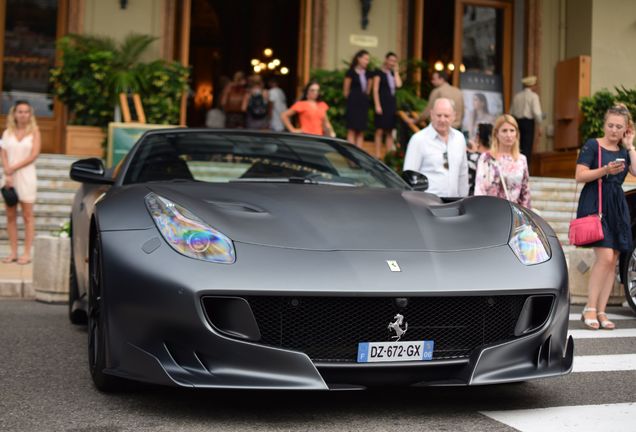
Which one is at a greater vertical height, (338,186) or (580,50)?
(580,50)

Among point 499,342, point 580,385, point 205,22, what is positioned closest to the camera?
point 499,342

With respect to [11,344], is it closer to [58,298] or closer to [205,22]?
[58,298]

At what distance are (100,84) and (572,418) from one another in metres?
12.9

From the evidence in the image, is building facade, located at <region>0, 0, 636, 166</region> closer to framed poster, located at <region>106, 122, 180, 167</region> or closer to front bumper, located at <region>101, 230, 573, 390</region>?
framed poster, located at <region>106, 122, 180, 167</region>

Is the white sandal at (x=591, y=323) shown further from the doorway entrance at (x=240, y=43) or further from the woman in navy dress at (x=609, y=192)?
the doorway entrance at (x=240, y=43)

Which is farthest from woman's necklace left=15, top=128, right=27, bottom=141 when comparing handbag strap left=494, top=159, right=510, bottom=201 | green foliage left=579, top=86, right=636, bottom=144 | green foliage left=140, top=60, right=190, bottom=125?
green foliage left=579, top=86, right=636, bottom=144

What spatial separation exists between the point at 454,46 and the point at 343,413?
54.0 ft

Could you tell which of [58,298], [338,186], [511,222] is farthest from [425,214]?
→ [58,298]

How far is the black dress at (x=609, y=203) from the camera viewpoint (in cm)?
765

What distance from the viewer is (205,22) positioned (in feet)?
97.3

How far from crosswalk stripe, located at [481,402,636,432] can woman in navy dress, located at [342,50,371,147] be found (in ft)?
37.0

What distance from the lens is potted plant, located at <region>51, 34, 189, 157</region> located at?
51.9ft

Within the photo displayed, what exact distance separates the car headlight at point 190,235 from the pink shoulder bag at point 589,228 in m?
4.12

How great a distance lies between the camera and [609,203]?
764cm
